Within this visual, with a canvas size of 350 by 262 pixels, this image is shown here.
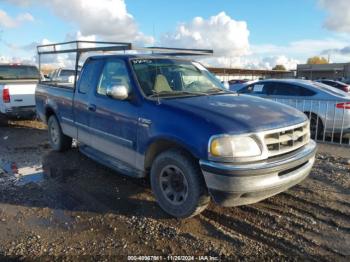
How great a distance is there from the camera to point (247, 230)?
3850 mm

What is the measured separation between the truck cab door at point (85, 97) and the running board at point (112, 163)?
0.45 feet

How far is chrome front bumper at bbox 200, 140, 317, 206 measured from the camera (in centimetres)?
346

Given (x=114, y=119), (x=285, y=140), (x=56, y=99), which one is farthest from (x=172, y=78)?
(x=56, y=99)

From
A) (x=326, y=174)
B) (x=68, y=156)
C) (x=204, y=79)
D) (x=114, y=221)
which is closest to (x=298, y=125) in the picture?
(x=204, y=79)

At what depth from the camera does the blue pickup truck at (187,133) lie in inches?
138

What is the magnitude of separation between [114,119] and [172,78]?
1.00m

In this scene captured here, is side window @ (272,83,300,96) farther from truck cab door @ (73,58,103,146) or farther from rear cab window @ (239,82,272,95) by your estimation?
truck cab door @ (73,58,103,146)

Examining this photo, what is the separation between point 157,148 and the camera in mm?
4266

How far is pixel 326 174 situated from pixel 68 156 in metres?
4.84

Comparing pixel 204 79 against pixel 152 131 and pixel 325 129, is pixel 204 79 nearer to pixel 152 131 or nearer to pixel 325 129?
pixel 152 131

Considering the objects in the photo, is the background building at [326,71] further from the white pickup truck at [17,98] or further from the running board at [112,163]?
the running board at [112,163]

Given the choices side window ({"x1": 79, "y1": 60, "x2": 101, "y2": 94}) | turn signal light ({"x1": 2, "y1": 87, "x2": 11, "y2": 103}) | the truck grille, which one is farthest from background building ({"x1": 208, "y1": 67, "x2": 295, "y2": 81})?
the truck grille

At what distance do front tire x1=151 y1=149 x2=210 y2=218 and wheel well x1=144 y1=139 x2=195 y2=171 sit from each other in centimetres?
8

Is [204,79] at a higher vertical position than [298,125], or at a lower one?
higher
